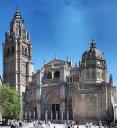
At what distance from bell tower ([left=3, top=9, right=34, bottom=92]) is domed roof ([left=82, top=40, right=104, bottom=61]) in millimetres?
15822

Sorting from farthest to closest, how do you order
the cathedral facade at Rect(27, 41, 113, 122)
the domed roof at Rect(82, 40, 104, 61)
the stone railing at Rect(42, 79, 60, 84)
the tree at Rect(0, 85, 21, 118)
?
1. the stone railing at Rect(42, 79, 60, 84)
2. the domed roof at Rect(82, 40, 104, 61)
3. the cathedral facade at Rect(27, 41, 113, 122)
4. the tree at Rect(0, 85, 21, 118)

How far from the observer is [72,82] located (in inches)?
2980

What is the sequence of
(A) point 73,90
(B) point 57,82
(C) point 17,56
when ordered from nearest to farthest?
1. (A) point 73,90
2. (B) point 57,82
3. (C) point 17,56

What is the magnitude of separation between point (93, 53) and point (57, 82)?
413 inches

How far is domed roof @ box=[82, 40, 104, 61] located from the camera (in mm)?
74062

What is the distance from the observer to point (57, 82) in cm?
7800

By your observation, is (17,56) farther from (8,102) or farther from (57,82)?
(8,102)


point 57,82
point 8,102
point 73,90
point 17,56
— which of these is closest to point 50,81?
point 57,82

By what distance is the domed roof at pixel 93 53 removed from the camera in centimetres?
7406

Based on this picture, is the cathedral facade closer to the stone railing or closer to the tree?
the stone railing

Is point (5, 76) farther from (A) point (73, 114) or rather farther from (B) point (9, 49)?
(A) point (73, 114)

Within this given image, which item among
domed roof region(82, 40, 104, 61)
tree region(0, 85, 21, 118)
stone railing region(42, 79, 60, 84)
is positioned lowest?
tree region(0, 85, 21, 118)

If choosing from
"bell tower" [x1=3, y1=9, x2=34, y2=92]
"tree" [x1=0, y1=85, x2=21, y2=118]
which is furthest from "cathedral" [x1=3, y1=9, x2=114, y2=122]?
"tree" [x1=0, y1=85, x2=21, y2=118]

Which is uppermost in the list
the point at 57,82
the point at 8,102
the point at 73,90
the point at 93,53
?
the point at 93,53
